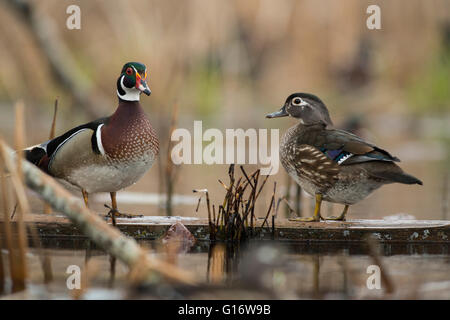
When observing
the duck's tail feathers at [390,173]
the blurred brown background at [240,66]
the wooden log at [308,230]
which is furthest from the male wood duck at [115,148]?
the blurred brown background at [240,66]

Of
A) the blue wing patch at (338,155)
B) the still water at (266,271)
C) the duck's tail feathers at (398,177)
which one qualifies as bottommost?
the still water at (266,271)

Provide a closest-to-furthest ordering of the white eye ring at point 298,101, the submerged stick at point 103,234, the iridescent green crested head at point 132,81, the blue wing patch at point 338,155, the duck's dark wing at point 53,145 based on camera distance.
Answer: the submerged stick at point 103,234
the iridescent green crested head at point 132,81
the duck's dark wing at point 53,145
the blue wing patch at point 338,155
the white eye ring at point 298,101

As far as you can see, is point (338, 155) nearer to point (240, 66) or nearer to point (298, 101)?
point (298, 101)

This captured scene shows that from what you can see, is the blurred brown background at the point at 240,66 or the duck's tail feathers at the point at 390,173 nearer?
the duck's tail feathers at the point at 390,173

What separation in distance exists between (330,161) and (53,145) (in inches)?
67.0

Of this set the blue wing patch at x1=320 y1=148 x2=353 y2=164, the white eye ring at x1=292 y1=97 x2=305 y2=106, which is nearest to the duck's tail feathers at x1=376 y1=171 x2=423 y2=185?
the blue wing patch at x1=320 y1=148 x2=353 y2=164

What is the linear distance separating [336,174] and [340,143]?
20 centimetres

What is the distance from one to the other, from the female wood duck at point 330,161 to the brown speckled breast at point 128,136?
0.96m

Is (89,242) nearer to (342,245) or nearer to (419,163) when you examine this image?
(342,245)

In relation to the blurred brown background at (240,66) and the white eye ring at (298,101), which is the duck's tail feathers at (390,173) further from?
the blurred brown background at (240,66)

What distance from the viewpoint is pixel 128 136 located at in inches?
172

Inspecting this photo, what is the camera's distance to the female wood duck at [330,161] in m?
4.54

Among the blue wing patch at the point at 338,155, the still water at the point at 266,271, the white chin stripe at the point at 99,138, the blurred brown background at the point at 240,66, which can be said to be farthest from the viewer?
the blurred brown background at the point at 240,66

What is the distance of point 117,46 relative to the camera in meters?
10.9
